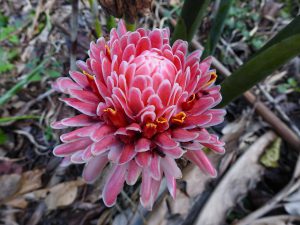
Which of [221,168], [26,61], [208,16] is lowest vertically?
[221,168]

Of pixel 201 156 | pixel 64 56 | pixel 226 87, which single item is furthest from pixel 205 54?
pixel 64 56

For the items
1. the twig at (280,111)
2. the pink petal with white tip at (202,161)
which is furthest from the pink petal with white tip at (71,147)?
the twig at (280,111)

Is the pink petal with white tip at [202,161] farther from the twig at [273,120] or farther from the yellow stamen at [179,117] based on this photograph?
the twig at [273,120]

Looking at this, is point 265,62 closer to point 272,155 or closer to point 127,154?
point 127,154

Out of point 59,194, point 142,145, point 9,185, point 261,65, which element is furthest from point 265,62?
point 9,185

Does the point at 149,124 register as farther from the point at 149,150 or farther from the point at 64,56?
the point at 64,56

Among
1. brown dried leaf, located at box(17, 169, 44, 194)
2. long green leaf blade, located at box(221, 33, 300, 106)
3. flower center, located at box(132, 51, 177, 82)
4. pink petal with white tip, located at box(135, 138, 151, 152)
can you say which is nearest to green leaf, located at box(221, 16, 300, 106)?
long green leaf blade, located at box(221, 33, 300, 106)

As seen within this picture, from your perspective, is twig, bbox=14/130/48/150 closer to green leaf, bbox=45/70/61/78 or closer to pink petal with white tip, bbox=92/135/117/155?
green leaf, bbox=45/70/61/78
